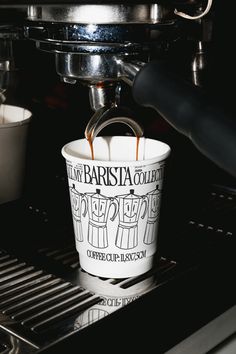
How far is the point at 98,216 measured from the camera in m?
0.56

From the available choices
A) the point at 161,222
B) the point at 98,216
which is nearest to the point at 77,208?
the point at 98,216

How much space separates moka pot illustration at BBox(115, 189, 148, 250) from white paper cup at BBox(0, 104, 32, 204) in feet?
0.78

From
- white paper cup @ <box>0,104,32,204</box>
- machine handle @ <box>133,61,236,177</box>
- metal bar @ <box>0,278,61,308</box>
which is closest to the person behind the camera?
machine handle @ <box>133,61,236,177</box>

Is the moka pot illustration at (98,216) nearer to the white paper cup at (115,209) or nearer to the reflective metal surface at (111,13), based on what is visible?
the white paper cup at (115,209)

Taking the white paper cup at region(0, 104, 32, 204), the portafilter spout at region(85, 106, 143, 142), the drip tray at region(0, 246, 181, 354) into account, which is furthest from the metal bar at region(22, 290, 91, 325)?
the white paper cup at region(0, 104, 32, 204)

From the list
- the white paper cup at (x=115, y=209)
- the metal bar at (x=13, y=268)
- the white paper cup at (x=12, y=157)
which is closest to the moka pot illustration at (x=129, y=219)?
the white paper cup at (x=115, y=209)

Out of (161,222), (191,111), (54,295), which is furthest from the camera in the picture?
(161,222)

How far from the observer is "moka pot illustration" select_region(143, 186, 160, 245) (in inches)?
22.4

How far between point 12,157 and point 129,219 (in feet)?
0.81

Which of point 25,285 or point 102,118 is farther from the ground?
point 102,118

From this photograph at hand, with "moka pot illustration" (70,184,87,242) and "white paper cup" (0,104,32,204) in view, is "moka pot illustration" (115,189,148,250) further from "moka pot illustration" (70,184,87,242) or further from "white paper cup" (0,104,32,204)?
"white paper cup" (0,104,32,204)

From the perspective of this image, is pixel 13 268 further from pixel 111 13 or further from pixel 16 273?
pixel 111 13

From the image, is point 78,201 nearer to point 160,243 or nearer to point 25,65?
point 160,243

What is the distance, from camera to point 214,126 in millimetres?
427
